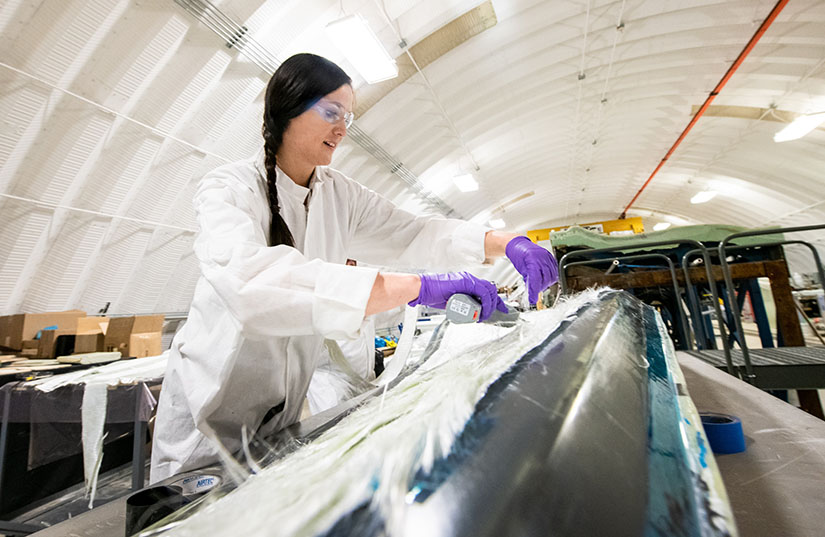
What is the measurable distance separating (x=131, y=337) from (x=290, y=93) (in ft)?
10.8

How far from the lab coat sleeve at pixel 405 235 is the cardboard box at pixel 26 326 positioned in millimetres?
3391

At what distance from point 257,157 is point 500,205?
12.2 meters

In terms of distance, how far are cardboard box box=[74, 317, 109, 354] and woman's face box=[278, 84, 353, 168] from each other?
3254 mm

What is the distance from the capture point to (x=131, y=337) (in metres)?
3.25

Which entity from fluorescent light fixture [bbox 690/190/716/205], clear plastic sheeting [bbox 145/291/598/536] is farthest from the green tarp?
fluorescent light fixture [bbox 690/190/716/205]

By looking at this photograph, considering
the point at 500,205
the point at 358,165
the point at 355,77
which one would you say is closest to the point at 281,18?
the point at 355,77

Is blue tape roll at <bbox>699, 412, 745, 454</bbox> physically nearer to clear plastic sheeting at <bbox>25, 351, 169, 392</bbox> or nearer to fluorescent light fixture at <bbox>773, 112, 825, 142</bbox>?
clear plastic sheeting at <bbox>25, 351, 169, 392</bbox>

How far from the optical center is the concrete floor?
0.64 m

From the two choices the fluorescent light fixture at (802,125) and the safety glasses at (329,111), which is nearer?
the safety glasses at (329,111)

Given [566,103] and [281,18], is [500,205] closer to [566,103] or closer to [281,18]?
[566,103]

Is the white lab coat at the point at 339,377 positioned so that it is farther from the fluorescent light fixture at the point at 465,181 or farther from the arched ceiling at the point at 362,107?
the fluorescent light fixture at the point at 465,181

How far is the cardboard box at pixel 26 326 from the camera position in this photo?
123 inches

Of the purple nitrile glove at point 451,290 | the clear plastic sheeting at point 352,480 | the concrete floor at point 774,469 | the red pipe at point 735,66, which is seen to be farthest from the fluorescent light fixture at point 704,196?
the clear plastic sheeting at point 352,480

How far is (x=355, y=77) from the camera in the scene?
507 centimetres
